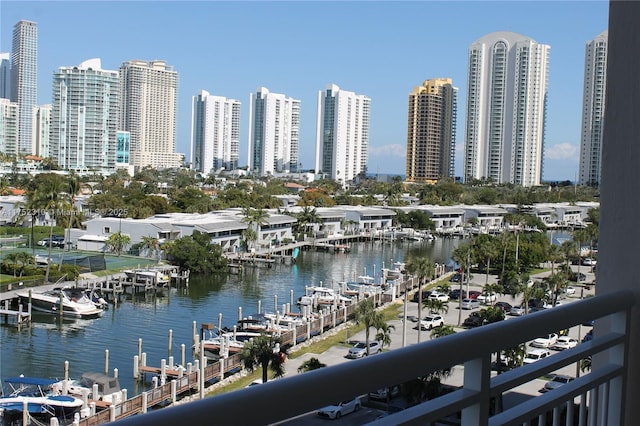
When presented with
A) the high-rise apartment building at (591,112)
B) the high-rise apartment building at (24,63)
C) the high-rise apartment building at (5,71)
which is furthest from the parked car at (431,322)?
the high-rise apartment building at (5,71)

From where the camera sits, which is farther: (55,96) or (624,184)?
(55,96)

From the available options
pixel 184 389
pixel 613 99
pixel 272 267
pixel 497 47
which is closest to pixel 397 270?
pixel 272 267

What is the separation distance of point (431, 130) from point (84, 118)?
53.1 ft

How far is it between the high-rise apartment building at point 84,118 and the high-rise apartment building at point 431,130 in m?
14.3

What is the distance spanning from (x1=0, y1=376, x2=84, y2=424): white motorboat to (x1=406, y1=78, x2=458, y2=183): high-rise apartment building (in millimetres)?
31559

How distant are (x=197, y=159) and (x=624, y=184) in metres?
49.0

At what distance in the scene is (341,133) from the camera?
41.6 m

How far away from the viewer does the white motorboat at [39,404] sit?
18.3ft

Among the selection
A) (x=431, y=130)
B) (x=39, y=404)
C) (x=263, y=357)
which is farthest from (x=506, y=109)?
(x=39, y=404)

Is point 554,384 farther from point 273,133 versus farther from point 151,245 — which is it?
point 273,133

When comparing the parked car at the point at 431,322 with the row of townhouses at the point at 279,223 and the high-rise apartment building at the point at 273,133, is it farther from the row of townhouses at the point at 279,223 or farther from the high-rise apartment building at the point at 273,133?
the high-rise apartment building at the point at 273,133

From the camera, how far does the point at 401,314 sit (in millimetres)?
9609

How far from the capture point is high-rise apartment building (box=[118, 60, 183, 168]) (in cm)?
4172

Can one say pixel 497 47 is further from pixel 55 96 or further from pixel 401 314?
pixel 401 314
